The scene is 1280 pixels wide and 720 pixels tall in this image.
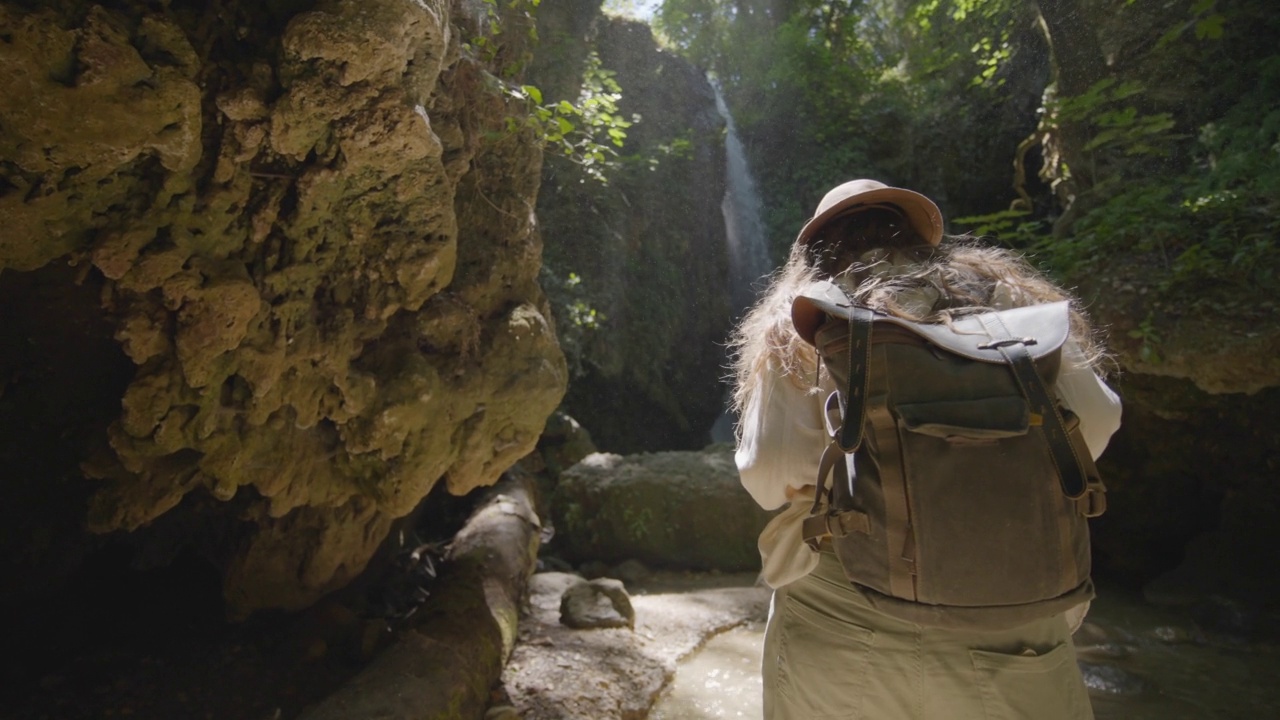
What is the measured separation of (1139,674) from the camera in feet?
12.8

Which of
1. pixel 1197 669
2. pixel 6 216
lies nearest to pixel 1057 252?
pixel 1197 669

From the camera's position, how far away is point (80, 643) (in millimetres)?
3377

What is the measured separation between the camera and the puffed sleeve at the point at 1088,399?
1298 mm

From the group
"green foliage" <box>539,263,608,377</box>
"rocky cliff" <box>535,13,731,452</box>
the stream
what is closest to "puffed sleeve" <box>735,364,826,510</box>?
the stream

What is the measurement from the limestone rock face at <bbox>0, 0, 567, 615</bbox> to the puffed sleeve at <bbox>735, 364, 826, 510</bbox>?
5.97ft

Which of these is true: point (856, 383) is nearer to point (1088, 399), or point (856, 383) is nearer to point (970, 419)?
point (970, 419)

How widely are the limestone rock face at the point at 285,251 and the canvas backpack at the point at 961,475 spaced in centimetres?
204

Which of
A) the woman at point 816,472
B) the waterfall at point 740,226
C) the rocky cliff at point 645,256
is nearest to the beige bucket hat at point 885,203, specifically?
the woman at point 816,472

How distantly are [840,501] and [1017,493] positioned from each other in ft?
0.99

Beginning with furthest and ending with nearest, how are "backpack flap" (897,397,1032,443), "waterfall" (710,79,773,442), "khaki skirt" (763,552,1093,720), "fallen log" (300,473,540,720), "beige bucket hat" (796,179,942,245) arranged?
"waterfall" (710,79,773,442) < "fallen log" (300,473,540,720) < "beige bucket hat" (796,179,942,245) < "khaki skirt" (763,552,1093,720) < "backpack flap" (897,397,1032,443)

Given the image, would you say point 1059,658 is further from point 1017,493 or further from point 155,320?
point 155,320

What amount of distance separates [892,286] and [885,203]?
1.30ft

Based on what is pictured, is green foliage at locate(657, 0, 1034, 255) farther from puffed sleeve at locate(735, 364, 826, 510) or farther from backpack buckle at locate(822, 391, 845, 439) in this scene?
backpack buckle at locate(822, 391, 845, 439)

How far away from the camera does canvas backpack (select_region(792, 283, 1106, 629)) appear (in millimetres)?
1151
